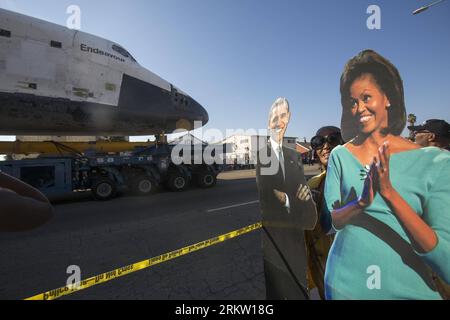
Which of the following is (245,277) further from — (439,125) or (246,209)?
(246,209)

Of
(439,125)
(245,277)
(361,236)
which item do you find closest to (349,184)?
(361,236)

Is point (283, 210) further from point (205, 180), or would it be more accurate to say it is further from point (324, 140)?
point (205, 180)

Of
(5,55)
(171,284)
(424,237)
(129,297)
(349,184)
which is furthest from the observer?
(5,55)

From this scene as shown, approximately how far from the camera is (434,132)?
190cm

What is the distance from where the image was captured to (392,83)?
1.42m

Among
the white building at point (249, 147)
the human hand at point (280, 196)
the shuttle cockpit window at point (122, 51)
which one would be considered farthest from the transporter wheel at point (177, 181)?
the human hand at point (280, 196)

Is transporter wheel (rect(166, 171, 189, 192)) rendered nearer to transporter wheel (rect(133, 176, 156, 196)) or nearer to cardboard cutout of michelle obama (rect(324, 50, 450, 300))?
transporter wheel (rect(133, 176, 156, 196))

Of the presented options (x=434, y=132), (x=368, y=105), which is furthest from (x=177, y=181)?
(x=368, y=105)

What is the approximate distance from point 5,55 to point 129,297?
338 inches

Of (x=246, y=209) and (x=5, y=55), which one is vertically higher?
(x=5, y=55)

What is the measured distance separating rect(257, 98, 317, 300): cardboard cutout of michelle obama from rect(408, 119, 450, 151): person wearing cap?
0.79m

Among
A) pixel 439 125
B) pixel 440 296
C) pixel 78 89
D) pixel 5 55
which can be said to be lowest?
pixel 440 296

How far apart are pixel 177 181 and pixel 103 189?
11.6 ft

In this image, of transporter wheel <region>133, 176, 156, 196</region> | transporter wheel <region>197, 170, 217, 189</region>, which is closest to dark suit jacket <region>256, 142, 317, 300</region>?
transporter wheel <region>133, 176, 156, 196</region>
